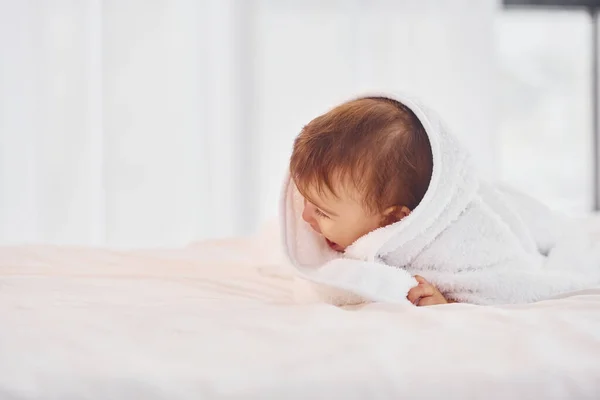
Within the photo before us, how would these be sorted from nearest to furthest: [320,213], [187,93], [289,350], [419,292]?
1. [289,350]
2. [419,292]
3. [320,213]
4. [187,93]

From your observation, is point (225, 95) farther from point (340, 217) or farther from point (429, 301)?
point (429, 301)

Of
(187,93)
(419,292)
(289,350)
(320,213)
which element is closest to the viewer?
(289,350)

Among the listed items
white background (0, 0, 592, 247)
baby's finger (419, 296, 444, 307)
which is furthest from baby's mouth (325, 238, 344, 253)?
white background (0, 0, 592, 247)

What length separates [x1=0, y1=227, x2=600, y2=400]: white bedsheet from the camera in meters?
0.73

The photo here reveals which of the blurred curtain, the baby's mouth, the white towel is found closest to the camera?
the white towel

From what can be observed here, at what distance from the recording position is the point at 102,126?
3.05 meters

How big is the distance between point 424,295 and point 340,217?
175 millimetres

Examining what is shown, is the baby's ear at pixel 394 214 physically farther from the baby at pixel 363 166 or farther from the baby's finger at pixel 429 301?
the baby's finger at pixel 429 301

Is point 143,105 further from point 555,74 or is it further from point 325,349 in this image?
point 325,349

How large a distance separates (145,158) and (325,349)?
7.86 feet

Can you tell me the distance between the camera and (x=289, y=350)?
2.63 ft

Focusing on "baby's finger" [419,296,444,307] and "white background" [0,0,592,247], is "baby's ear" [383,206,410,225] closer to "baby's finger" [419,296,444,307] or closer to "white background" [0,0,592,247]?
"baby's finger" [419,296,444,307]

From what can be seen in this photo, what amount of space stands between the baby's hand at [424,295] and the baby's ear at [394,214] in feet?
0.38

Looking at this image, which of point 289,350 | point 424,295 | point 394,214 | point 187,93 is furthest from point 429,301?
point 187,93
